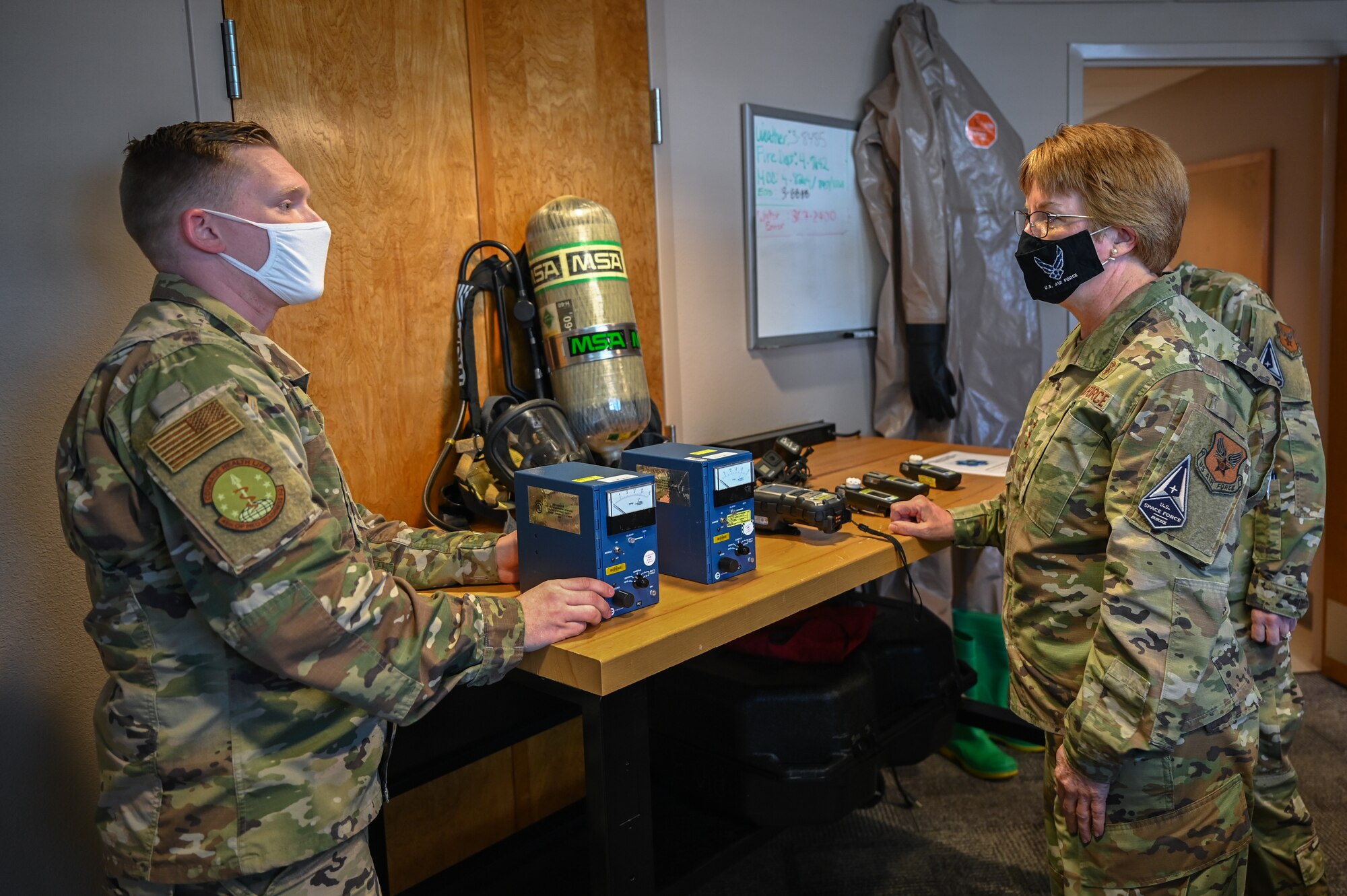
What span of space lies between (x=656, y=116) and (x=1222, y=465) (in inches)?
69.7

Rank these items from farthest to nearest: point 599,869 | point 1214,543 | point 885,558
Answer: point 885,558, point 599,869, point 1214,543

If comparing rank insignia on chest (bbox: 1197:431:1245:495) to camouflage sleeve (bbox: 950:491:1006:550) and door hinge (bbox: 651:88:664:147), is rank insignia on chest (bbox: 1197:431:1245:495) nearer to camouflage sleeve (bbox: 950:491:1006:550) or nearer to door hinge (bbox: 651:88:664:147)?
camouflage sleeve (bbox: 950:491:1006:550)

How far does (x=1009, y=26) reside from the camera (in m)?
3.68

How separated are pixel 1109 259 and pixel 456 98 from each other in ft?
4.66

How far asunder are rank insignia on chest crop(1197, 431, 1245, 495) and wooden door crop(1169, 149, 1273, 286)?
10.2 feet

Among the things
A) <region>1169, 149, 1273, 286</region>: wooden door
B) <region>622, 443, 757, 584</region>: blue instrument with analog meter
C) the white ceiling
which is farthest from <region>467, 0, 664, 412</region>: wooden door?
the white ceiling

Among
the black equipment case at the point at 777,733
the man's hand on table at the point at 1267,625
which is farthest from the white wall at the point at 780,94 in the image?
the man's hand on table at the point at 1267,625

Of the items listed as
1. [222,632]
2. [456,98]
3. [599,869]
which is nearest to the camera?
[222,632]

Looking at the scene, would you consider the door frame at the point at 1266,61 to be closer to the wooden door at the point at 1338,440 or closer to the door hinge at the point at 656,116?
the wooden door at the point at 1338,440

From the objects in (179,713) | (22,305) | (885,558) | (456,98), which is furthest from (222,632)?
(456,98)

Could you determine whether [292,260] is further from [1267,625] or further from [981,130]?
[981,130]

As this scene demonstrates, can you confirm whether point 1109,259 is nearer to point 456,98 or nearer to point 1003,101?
point 456,98

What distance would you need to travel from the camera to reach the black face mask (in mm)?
1590

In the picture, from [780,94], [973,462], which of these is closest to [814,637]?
[973,462]
